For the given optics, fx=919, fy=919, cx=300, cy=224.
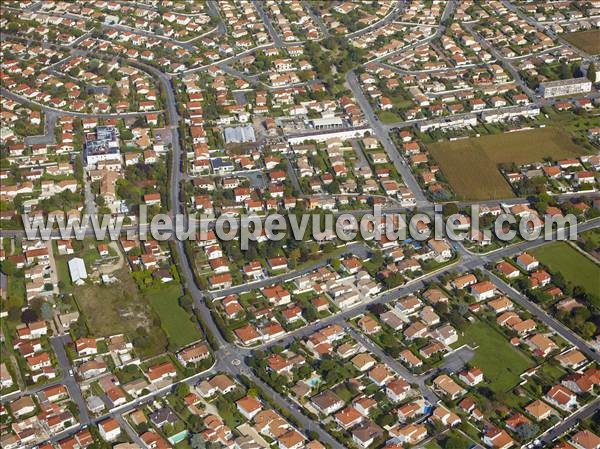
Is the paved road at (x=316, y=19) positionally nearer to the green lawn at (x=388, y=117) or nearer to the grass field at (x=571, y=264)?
the green lawn at (x=388, y=117)

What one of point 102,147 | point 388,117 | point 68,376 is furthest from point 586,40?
point 68,376

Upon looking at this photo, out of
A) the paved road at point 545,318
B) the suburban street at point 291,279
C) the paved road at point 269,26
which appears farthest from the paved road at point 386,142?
the paved road at point 545,318

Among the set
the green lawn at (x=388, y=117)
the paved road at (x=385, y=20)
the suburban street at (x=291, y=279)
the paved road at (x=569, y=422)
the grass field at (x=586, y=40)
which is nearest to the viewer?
the paved road at (x=569, y=422)

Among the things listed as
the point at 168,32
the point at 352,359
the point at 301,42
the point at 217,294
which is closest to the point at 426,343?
the point at 352,359

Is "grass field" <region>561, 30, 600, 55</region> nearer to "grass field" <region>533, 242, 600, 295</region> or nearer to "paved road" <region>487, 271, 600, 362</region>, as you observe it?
"grass field" <region>533, 242, 600, 295</region>

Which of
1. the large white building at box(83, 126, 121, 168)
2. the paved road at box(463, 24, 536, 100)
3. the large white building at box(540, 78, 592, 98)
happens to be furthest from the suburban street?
the large white building at box(83, 126, 121, 168)

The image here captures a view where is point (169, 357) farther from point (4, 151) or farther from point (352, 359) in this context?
point (4, 151)
